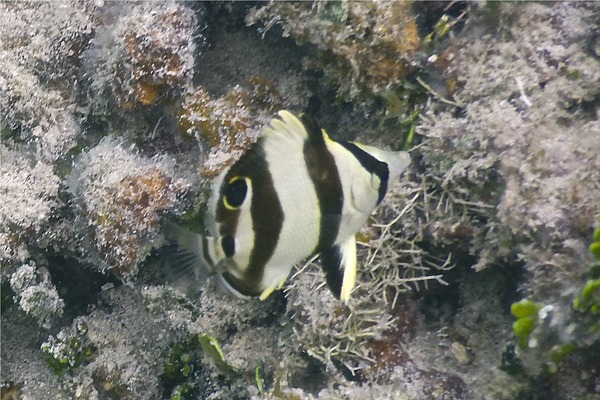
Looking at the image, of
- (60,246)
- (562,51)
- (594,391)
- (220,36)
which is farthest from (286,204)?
(60,246)

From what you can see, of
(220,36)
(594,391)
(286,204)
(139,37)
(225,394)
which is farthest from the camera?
(220,36)

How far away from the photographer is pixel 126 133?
336 cm

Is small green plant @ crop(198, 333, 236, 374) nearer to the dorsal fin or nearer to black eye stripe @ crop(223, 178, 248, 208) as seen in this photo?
black eye stripe @ crop(223, 178, 248, 208)

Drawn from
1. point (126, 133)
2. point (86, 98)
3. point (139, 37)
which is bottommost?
point (126, 133)

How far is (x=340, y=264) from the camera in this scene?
178 centimetres

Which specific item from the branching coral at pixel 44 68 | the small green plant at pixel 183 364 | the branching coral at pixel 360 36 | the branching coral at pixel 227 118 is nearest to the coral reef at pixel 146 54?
the branching coral at pixel 227 118

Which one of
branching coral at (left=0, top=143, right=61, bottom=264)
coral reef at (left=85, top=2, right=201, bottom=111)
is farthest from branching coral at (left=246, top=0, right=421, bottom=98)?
branching coral at (left=0, top=143, right=61, bottom=264)

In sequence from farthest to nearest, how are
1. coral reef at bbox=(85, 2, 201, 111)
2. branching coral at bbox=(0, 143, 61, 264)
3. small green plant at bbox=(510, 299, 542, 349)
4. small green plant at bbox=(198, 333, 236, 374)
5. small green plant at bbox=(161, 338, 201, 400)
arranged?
small green plant at bbox=(161, 338, 201, 400) < branching coral at bbox=(0, 143, 61, 264) < small green plant at bbox=(198, 333, 236, 374) < coral reef at bbox=(85, 2, 201, 111) < small green plant at bbox=(510, 299, 542, 349)

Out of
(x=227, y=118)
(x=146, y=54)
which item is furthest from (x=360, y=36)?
(x=146, y=54)

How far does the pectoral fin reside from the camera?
1.77 meters

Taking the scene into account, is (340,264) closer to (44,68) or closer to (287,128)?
(287,128)

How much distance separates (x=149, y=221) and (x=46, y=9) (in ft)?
5.44

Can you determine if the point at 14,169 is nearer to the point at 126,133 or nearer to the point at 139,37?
the point at 126,133

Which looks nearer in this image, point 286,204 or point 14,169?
point 286,204
